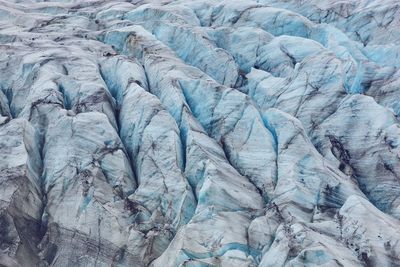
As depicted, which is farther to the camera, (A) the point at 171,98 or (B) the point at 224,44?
(B) the point at 224,44

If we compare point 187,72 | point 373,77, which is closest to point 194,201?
point 187,72

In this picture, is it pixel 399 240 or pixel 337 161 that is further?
pixel 337 161

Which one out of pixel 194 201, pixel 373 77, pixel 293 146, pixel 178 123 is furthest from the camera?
pixel 373 77

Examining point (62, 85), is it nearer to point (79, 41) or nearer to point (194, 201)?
point (79, 41)

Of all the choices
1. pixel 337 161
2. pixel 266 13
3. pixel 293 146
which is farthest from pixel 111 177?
pixel 266 13

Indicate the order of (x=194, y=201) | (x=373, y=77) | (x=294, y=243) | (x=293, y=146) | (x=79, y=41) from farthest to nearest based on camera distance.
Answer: (x=79, y=41)
(x=373, y=77)
(x=293, y=146)
(x=194, y=201)
(x=294, y=243)

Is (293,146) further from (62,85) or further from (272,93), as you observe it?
(62,85)
